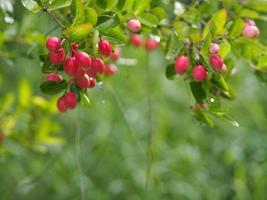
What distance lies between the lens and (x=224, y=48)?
94 centimetres

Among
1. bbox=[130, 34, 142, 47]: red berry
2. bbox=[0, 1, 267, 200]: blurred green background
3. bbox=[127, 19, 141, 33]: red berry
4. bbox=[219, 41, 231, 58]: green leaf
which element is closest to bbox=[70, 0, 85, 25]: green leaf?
bbox=[127, 19, 141, 33]: red berry

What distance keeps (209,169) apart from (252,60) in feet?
5.21

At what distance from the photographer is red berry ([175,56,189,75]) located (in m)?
0.96

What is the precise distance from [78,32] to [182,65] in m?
0.23

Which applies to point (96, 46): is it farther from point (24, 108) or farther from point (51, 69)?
point (24, 108)

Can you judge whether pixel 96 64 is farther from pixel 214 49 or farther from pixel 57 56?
pixel 214 49

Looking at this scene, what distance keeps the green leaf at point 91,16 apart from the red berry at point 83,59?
0.06 metres

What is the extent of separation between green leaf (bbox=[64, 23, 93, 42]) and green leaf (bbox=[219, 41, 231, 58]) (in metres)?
0.25

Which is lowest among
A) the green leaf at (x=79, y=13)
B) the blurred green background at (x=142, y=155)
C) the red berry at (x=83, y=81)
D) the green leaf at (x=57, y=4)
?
the blurred green background at (x=142, y=155)

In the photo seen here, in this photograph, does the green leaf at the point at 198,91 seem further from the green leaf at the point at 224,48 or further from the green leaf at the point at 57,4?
the green leaf at the point at 57,4

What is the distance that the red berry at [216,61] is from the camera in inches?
35.2

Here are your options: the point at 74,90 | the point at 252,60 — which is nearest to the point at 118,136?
the point at 252,60

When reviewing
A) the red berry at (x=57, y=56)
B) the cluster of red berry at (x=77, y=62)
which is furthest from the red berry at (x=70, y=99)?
the red berry at (x=57, y=56)

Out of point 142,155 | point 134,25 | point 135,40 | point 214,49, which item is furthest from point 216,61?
point 142,155
